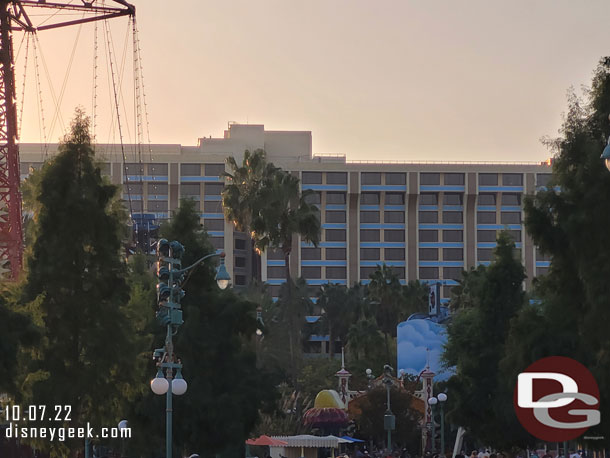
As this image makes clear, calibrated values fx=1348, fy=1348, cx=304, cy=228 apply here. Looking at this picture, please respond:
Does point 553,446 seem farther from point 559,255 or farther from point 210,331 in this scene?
point 559,255

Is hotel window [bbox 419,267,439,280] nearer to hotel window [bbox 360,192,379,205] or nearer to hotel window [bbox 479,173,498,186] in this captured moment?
hotel window [bbox 360,192,379,205]

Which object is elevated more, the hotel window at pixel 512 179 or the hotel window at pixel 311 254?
the hotel window at pixel 512 179

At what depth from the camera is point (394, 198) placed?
172375 mm

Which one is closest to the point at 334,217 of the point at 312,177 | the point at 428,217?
the point at 312,177

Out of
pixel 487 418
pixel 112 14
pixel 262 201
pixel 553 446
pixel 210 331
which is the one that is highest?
pixel 112 14

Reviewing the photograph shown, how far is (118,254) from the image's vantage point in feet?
127

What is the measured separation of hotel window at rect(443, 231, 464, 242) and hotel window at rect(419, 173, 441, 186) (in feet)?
22.6

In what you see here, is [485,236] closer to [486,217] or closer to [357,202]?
[486,217]

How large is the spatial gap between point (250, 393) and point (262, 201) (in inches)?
1521

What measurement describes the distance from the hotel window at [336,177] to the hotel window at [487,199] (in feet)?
59.2

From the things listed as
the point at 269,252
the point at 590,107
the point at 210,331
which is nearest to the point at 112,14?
the point at 210,331

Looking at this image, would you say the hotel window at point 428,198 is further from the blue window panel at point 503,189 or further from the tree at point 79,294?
the tree at point 79,294

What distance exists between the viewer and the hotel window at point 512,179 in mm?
172125

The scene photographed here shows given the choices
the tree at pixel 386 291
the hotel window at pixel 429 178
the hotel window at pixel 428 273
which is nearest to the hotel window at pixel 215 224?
the hotel window at pixel 429 178
